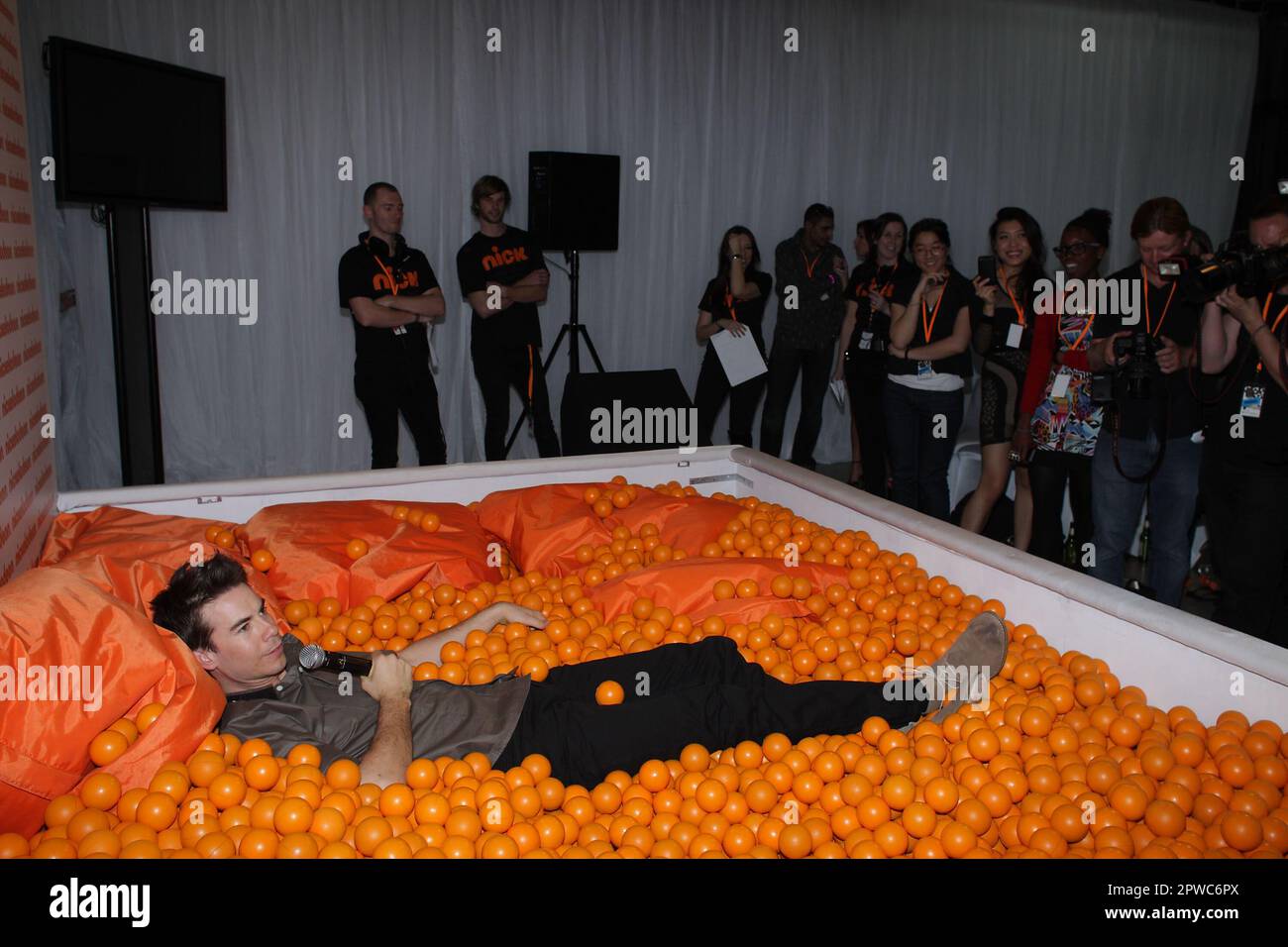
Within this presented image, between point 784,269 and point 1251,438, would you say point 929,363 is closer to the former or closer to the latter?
point 1251,438

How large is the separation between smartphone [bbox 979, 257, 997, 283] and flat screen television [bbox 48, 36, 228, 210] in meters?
3.10

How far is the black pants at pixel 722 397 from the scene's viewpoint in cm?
527

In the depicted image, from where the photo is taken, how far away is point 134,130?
11.9 feet

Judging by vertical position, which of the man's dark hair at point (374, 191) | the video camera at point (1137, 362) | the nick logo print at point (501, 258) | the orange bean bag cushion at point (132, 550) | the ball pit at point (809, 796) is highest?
the man's dark hair at point (374, 191)

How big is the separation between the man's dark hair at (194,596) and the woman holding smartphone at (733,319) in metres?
3.51

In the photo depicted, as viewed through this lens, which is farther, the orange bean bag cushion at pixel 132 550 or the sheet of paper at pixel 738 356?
the sheet of paper at pixel 738 356

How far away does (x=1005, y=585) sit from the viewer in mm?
2451

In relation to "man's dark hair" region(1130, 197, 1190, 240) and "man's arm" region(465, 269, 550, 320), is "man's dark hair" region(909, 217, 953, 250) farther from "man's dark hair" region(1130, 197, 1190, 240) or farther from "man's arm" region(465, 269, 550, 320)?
"man's arm" region(465, 269, 550, 320)

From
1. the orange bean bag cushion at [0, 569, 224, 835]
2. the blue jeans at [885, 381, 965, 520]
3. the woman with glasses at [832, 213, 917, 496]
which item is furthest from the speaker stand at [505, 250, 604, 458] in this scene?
the orange bean bag cushion at [0, 569, 224, 835]

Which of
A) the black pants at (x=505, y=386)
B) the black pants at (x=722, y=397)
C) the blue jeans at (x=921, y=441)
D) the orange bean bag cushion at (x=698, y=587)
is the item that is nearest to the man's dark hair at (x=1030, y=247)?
the blue jeans at (x=921, y=441)

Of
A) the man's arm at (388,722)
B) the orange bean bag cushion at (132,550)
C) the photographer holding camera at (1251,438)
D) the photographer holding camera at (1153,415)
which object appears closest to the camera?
the man's arm at (388,722)

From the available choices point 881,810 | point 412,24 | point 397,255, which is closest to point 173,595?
point 881,810

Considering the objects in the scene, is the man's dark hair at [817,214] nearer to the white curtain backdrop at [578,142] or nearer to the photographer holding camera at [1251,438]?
the white curtain backdrop at [578,142]

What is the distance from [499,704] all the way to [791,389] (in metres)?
3.63
